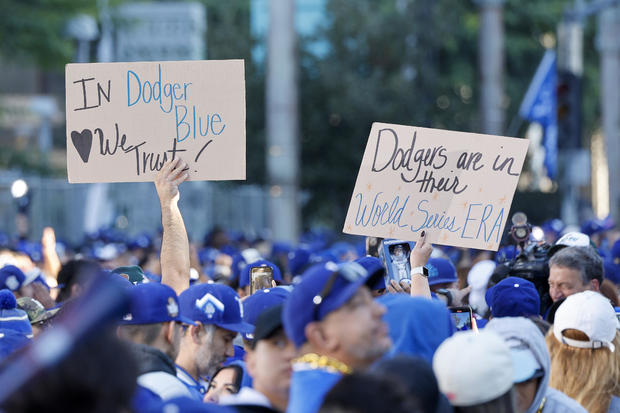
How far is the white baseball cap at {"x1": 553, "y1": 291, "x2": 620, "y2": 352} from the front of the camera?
4992 mm

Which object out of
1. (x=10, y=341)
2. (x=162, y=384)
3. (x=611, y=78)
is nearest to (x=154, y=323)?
(x=162, y=384)

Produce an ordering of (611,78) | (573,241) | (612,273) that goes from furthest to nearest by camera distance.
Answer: (611,78) → (612,273) → (573,241)

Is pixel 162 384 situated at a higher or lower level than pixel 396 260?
lower

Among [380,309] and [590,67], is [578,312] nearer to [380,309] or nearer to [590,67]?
[380,309]

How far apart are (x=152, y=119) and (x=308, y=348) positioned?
3429 mm

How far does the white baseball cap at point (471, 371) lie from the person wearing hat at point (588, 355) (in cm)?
134

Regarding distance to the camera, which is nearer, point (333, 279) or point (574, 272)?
point (333, 279)

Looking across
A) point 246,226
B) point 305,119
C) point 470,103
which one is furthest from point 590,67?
point 246,226

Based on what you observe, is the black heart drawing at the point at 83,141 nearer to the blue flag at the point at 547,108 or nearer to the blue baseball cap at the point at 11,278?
the blue baseball cap at the point at 11,278

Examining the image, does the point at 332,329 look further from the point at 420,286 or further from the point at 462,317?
the point at 462,317

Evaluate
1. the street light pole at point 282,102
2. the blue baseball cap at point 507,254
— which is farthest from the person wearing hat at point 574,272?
the street light pole at point 282,102

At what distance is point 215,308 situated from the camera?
532 centimetres

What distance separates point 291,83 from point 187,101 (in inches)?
691

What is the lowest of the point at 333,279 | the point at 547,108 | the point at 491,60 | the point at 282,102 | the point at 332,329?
the point at 332,329
